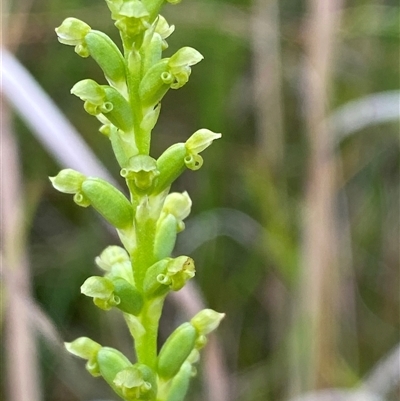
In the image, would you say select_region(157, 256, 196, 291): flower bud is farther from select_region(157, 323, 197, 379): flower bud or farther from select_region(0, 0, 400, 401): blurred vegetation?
select_region(0, 0, 400, 401): blurred vegetation

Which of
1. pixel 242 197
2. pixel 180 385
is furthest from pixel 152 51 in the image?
pixel 242 197

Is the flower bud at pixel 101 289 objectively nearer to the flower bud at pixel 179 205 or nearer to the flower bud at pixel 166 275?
the flower bud at pixel 166 275

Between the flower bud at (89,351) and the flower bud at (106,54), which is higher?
the flower bud at (106,54)

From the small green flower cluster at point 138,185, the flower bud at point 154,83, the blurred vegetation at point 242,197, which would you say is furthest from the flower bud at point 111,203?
the blurred vegetation at point 242,197

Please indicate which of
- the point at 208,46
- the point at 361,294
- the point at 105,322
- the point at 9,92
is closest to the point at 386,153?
the point at 361,294

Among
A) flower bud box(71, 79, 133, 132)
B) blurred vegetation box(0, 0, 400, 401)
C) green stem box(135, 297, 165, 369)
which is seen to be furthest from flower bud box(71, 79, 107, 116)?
blurred vegetation box(0, 0, 400, 401)

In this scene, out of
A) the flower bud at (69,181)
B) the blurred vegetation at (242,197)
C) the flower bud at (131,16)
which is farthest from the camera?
the blurred vegetation at (242,197)
